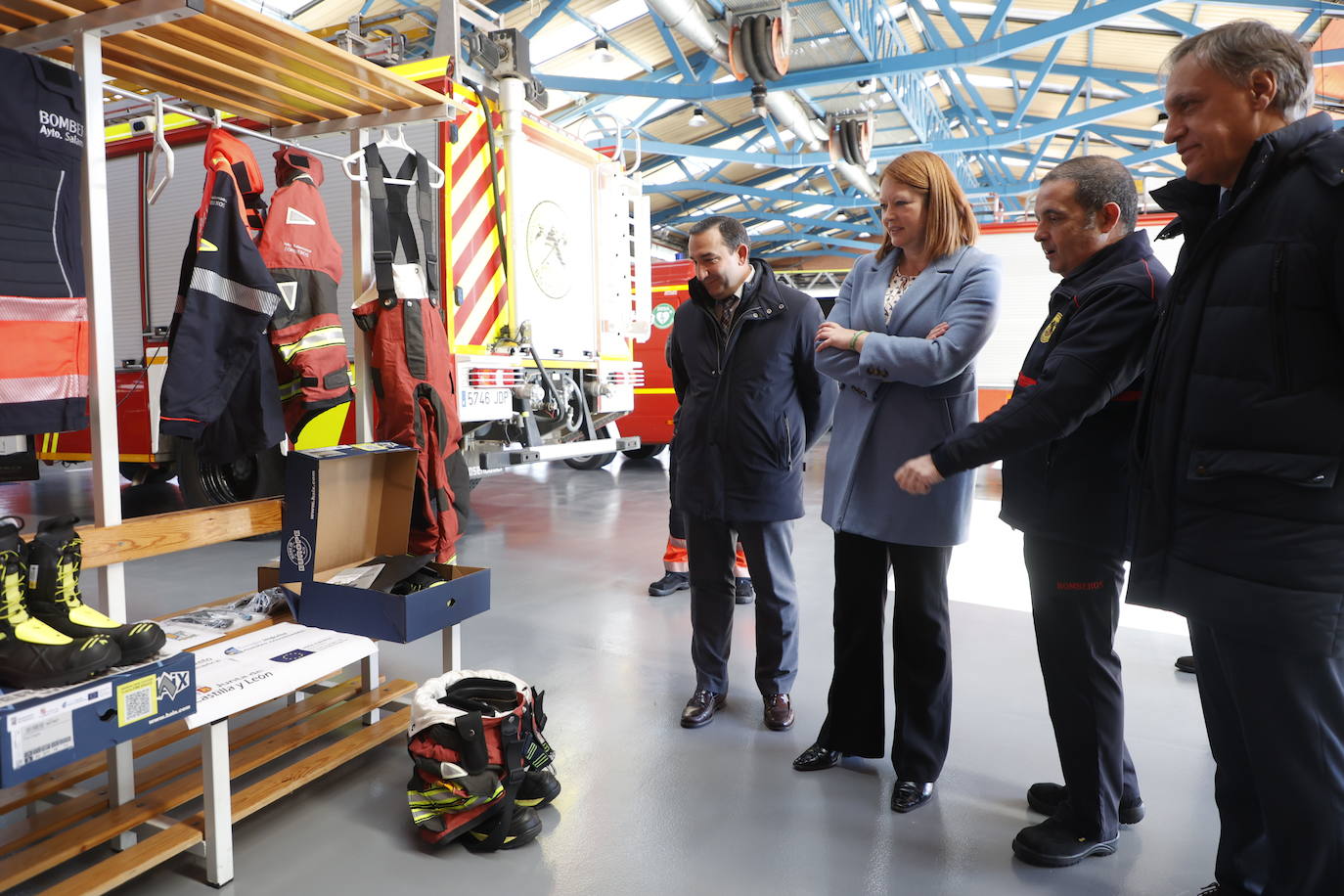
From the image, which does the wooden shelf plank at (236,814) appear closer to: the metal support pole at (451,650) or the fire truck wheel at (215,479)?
the metal support pole at (451,650)

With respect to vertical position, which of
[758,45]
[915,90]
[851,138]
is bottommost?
[758,45]

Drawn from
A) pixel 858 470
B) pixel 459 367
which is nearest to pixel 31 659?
pixel 858 470

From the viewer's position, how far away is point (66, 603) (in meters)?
1.60

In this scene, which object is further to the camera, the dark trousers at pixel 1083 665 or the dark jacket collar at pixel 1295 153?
the dark trousers at pixel 1083 665

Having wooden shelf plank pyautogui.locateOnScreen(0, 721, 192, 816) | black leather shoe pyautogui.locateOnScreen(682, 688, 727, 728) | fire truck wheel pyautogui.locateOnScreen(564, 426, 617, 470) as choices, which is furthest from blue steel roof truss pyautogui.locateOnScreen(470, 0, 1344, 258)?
wooden shelf plank pyautogui.locateOnScreen(0, 721, 192, 816)

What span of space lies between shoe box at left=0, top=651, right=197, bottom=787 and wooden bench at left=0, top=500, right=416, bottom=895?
0.26m

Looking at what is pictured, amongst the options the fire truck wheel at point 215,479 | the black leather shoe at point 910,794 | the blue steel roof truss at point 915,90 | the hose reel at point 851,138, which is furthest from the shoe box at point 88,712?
the hose reel at point 851,138

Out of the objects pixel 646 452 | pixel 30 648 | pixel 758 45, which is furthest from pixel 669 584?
pixel 646 452

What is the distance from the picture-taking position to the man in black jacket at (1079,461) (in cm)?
176

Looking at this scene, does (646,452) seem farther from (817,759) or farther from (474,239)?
(817,759)

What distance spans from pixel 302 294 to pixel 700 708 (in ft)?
5.86

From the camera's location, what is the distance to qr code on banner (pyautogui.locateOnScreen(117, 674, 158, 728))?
1.54 meters

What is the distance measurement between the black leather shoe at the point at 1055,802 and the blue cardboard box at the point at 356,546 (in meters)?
1.60

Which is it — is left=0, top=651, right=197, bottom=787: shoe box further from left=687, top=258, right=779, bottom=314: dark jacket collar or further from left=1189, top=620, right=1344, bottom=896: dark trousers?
left=1189, top=620, right=1344, bottom=896: dark trousers
